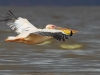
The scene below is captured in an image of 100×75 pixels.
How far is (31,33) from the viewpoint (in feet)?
44.1

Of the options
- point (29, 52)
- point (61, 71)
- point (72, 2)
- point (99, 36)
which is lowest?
point (61, 71)

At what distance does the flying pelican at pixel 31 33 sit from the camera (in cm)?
1292

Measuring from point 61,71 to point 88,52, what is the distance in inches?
132

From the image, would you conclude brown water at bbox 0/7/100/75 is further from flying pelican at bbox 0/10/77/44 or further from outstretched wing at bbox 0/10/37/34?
outstretched wing at bbox 0/10/37/34

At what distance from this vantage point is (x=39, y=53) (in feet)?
54.1

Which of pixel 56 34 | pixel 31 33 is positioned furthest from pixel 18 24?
pixel 56 34

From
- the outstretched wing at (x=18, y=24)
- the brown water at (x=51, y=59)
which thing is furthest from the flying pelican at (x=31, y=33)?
the brown water at (x=51, y=59)

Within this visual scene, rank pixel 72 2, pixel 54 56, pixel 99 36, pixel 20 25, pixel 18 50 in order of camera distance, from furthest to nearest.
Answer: pixel 72 2, pixel 99 36, pixel 18 50, pixel 54 56, pixel 20 25

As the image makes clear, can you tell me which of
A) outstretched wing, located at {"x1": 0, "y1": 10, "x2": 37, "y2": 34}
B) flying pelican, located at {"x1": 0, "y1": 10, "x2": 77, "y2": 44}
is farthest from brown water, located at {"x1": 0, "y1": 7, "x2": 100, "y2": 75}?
outstretched wing, located at {"x1": 0, "y1": 10, "x2": 37, "y2": 34}

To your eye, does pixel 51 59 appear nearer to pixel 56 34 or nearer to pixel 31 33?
pixel 31 33

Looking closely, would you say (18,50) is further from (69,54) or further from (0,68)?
(0,68)

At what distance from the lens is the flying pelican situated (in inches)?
509

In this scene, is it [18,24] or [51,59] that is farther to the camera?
[51,59]

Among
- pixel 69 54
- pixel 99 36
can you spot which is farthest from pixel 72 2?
pixel 69 54
